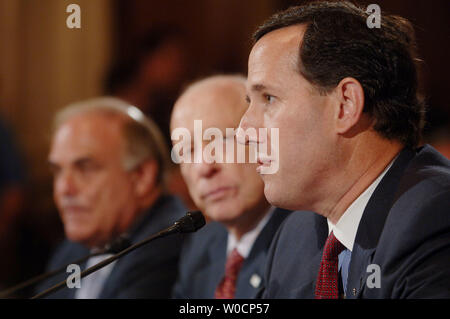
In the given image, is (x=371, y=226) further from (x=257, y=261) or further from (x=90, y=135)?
(x=90, y=135)

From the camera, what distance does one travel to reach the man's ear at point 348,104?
1435 millimetres

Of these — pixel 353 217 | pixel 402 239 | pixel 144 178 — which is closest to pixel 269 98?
pixel 353 217

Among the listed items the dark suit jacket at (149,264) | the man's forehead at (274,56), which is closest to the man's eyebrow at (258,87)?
the man's forehead at (274,56)

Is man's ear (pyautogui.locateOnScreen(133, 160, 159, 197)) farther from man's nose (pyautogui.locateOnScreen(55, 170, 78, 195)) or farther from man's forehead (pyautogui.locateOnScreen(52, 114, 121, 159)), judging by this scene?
man's nose (pyautogui.locateOnScreen(55, 170, 78, 195))

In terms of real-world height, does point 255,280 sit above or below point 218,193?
below

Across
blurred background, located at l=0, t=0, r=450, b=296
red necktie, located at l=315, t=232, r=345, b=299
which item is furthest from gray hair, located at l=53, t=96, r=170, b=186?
red necktie, located at l=315, t=232, r=345, b=299

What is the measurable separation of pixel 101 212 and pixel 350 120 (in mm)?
1443

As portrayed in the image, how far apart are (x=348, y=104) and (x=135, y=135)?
1.40 meters

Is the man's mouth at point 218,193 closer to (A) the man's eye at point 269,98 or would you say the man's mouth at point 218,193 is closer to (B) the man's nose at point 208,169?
Result: (B) the man's nose at point 208,169

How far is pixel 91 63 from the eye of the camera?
4.60m
